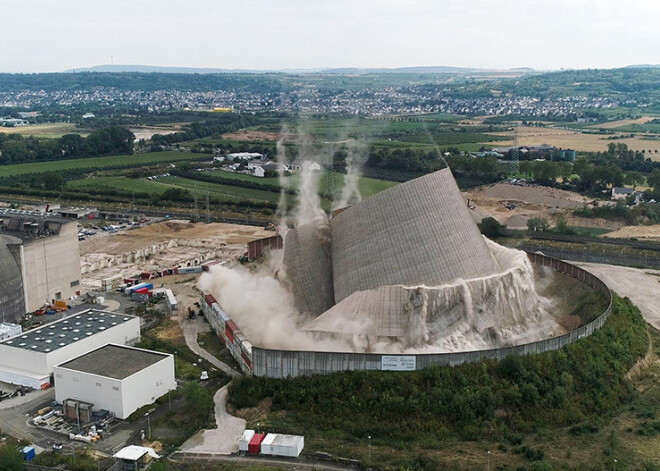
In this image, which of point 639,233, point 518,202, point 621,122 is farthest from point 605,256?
point 621,122

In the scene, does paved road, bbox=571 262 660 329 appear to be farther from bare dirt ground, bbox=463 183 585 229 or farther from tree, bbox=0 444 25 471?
tree, bbox=0 444 25 471

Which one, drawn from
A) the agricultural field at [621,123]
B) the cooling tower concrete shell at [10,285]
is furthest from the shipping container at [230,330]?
the agricultural field at [621,123]

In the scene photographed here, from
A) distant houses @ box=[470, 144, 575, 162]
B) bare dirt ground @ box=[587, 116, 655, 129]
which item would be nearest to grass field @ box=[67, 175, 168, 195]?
distant houses @ box=[470, 144, 575, 162]

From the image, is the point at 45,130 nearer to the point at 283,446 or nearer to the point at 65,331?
the point at 65,331

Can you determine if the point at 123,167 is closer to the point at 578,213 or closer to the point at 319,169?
the point at 319,169

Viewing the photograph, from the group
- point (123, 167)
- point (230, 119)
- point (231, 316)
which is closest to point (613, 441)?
point (231, 316)

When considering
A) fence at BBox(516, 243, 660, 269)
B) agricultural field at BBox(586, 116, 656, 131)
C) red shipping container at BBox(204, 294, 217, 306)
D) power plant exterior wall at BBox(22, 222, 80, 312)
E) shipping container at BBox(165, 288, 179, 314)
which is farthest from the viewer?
agricultural field at BBox(586, 116, 656, 131)
